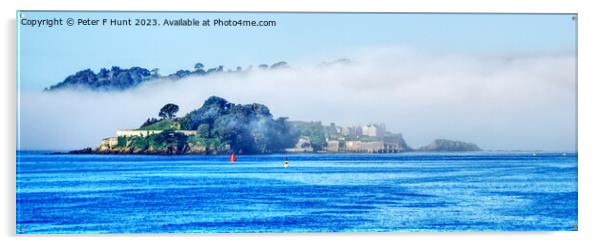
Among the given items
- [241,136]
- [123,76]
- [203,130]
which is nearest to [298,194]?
[241,136]

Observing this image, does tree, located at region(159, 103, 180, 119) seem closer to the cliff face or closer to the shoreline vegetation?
the shoreline vegetation

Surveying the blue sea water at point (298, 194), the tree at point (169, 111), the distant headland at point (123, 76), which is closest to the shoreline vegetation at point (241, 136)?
the tree at point (169, 111)

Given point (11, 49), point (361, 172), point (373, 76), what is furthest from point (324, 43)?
point (11, 49)

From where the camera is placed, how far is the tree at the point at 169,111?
39.0ft

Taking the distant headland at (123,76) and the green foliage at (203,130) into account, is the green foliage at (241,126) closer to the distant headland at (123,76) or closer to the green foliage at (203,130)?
the green foliage at (203,130)

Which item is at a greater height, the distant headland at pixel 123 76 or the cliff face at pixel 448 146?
the distant headland at pixel 123 76

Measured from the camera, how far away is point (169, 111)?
1190 centimetres

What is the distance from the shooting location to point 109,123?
39.0 feet

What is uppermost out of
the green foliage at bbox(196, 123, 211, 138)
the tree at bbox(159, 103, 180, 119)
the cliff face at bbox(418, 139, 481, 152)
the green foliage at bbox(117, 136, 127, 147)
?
the tree at bbox(159, 103, 180, 119)

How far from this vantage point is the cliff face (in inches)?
475

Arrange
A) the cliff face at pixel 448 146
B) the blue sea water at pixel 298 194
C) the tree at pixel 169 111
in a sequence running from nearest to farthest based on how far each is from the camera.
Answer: the blue sea water at pixel 298 194
the tree at pixel 169 111
the cliff face at pixel 448 146

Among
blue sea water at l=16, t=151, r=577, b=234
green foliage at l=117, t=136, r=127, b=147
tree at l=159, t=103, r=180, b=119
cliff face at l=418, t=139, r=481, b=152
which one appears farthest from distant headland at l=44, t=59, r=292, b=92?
cliff face at l=418, t=139, r=481, b=152
